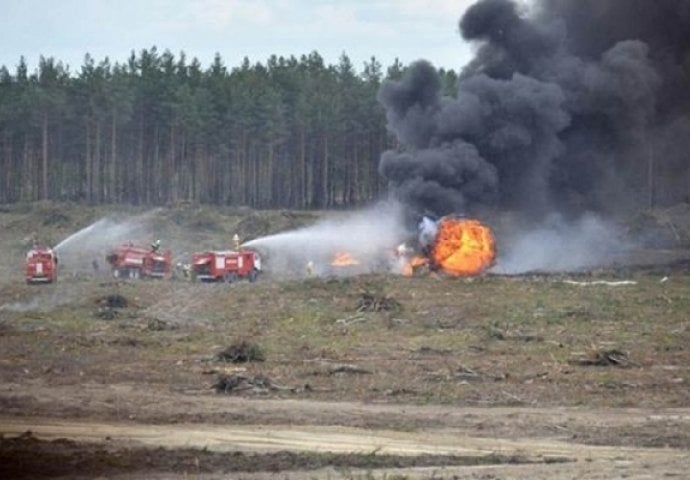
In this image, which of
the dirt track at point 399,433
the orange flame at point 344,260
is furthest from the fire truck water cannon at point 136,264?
the dirt track at point 399,433

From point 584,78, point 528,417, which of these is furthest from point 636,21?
point 528,417

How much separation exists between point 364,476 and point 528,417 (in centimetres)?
698

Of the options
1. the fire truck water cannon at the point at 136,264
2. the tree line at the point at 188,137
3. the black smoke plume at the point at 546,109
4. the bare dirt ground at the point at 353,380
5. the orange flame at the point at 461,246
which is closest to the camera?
the bare dirt ground at the point at 353,380

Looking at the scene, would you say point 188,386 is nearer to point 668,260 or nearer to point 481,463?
point 481,463

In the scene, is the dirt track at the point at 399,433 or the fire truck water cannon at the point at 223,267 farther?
the fire truck water cannon at the point at 223,267

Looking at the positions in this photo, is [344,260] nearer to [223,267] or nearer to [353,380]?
[223,267]

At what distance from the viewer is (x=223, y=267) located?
52.7 m

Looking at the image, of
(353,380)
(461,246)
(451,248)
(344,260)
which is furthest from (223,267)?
(353,380)

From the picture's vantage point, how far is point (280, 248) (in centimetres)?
6334

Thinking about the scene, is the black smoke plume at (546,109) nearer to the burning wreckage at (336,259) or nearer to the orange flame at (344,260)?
the burning wreckage at (336,259)

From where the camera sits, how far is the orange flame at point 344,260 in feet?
190

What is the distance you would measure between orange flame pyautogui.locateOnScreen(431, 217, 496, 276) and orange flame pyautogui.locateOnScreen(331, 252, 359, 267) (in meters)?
10.1

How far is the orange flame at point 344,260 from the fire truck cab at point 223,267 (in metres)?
5.94

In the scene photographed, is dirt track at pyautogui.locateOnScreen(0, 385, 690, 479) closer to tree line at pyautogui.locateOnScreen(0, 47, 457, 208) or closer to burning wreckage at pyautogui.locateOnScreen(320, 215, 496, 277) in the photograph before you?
burning wreckage at pyautogui.locateOnScreen(320, 215, 496, 277)
